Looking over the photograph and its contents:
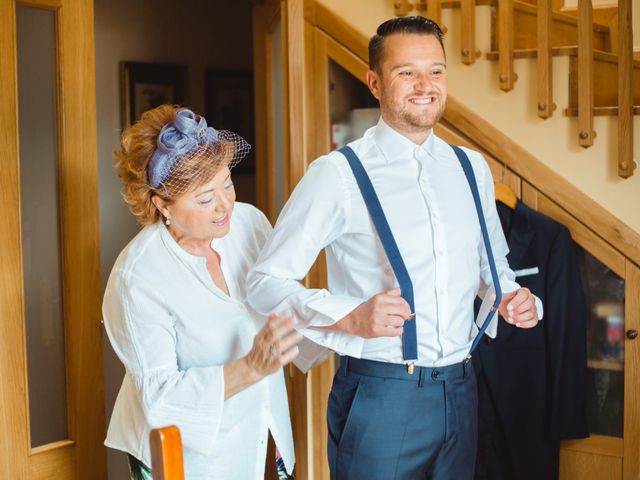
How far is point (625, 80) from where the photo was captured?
97.6 inches

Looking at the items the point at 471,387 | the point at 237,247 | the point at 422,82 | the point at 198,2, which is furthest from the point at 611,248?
the point at 198,2

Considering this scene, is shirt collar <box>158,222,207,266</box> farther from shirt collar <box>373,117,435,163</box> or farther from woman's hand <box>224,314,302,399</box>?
shirt collar <box>373,117,435,163</box>

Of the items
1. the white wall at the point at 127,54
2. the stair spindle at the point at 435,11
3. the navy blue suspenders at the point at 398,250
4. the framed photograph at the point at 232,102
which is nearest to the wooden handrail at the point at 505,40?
the stair spindle at the point at 435,11

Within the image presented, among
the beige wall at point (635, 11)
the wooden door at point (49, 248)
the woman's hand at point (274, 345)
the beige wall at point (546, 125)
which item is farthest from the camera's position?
the beige wall at point (635, 11)

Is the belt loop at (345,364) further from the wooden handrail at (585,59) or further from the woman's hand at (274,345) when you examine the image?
the wooden handrail at (585,59)

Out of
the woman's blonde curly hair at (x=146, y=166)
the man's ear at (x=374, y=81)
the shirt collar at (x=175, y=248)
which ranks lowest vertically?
the shirt collar at (x=175, y=248)

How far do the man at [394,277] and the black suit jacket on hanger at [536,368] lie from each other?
0.80 metres

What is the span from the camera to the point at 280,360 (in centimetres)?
165

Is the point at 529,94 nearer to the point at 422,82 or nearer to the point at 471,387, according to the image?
the point at 422,82

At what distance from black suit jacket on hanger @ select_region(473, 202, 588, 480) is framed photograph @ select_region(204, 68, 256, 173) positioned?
2082 millimetres

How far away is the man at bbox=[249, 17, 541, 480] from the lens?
74.0 inches

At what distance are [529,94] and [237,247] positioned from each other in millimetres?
1202

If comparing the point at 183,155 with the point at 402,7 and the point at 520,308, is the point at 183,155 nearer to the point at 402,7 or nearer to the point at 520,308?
the point at 520,308

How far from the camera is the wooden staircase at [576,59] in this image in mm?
2500
